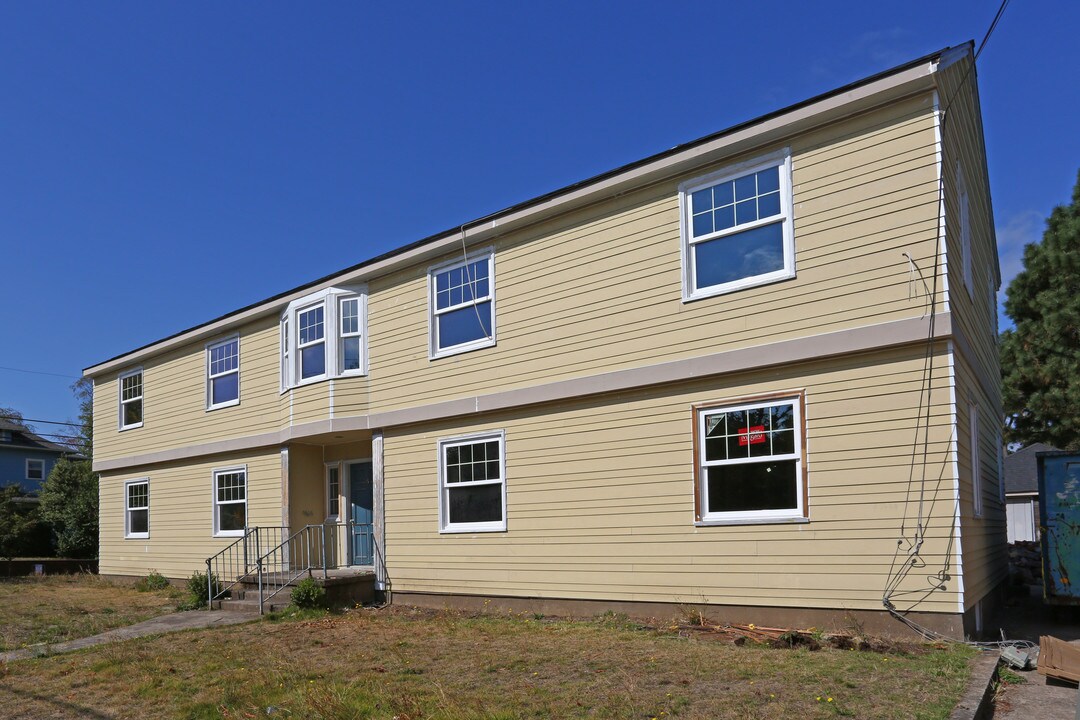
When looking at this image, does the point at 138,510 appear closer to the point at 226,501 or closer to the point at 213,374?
the point at 226,501

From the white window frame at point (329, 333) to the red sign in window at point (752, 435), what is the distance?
764cm

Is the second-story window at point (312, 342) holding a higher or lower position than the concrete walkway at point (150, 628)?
higher

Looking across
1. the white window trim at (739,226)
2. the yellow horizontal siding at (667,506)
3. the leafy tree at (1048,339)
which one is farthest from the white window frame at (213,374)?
the leafy tree at (1048,339)

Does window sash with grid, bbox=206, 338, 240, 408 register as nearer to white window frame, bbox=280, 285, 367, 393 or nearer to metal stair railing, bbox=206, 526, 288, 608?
white window frame, bbox=280, 285, 367, 393

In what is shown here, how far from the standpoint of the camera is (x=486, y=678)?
8.27 m

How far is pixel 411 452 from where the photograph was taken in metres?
14.9

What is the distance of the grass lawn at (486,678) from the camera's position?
275 inches

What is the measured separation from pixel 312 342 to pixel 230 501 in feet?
15.9

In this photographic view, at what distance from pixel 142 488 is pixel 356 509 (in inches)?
330

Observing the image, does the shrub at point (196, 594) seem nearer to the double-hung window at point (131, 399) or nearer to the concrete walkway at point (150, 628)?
the concrete walkway at point (150, 628)

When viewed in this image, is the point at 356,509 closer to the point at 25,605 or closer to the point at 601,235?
the point at 25,605

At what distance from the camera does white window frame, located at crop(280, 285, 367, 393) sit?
52.4ft

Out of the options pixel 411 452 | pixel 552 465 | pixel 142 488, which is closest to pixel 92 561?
pixel 142 488

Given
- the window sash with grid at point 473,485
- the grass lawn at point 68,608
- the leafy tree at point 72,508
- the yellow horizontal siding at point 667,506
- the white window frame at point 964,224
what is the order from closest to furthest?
the yellow horizontal siding at point 667,506 → the white window frame at point 964,224 → the grass lawn at point 68,608 → the window sash with grid at point 473,485 → the leafy tree at point 72,508
